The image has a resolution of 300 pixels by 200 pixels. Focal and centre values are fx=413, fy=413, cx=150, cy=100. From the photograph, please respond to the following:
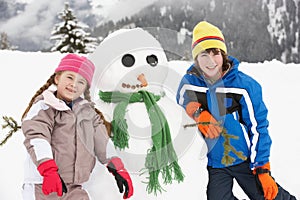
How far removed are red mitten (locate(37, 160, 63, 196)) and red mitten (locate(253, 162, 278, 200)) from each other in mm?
1161

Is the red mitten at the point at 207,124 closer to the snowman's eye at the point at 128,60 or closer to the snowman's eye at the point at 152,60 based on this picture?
the snowman's eye at the point at 152,60

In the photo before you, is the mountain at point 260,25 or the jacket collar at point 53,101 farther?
the mountain at point 260,25

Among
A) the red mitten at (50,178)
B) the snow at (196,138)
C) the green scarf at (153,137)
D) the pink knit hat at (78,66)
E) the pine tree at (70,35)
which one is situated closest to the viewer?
the red mitten at (50,178)

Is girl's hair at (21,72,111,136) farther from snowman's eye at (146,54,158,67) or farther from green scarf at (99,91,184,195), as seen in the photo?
snowman's eye at (146,54,158,67)

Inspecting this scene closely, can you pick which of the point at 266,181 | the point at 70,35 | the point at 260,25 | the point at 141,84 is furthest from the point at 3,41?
the point at 260,25

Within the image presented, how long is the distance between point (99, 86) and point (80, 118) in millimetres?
328

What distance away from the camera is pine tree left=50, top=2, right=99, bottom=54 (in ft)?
57.6

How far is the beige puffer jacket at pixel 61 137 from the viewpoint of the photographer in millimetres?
2051

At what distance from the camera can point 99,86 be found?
2473mm

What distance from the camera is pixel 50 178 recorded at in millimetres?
1948

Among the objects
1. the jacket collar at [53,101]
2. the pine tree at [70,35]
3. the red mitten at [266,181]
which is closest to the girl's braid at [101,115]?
the jacket collar at [53,101]

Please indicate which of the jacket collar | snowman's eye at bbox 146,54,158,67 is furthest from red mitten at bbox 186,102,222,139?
the jacket collar

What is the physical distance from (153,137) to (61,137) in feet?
1.96

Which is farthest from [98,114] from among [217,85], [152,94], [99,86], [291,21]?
[291,21]
